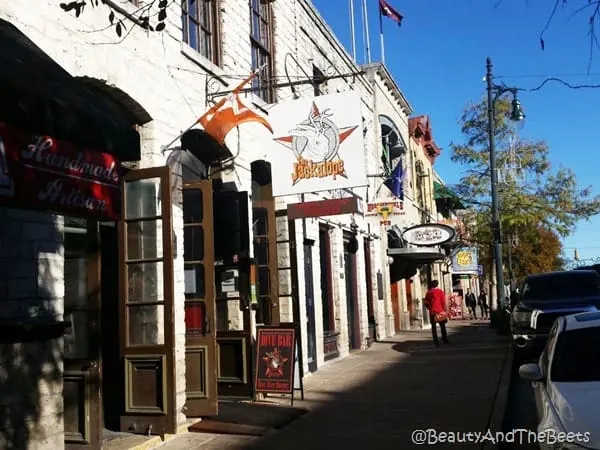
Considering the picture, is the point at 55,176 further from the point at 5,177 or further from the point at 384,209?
the point at 384,209

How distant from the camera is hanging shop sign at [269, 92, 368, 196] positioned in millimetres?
9508

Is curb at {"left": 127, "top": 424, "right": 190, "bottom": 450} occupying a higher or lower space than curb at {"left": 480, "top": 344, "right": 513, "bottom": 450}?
higher

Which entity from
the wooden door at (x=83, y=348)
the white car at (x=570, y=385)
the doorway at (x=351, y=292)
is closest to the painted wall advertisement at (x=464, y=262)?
the doorway at (x=351, y=292)

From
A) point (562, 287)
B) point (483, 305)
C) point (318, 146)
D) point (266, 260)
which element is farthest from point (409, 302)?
point (318, 146)

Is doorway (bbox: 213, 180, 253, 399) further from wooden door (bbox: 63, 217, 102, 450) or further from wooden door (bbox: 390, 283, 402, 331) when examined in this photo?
wooden door (bbox: 390, 283, 402, 331)

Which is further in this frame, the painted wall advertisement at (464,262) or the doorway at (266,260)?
the painted wall advertisement at (464,262)

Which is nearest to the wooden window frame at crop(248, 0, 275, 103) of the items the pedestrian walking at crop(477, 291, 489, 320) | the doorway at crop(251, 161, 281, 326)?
the doorway at crop(251, 161, 281, 326)

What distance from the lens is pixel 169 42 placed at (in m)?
8.54

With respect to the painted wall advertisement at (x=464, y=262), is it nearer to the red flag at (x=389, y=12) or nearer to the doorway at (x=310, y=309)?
the red flag at (x=389, y=12)

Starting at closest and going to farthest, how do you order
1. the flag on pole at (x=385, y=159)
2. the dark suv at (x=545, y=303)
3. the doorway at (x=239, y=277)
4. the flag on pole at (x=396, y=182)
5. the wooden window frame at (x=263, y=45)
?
the doorway at (x=239, y=277) < the wooden window frame at (x=263, y=45) < the dark suv at (x=545, y=303) < the flag on pole at (x=396, y=182) < the flag on pole at (x=385, y=159)

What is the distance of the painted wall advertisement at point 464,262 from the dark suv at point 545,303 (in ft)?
71.4

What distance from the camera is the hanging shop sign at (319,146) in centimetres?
951

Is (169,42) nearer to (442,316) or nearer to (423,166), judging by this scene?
(442,316)

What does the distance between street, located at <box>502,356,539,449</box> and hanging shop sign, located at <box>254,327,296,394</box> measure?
281 cm
